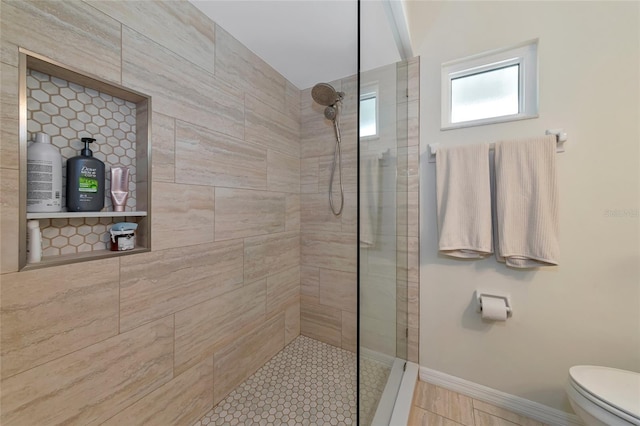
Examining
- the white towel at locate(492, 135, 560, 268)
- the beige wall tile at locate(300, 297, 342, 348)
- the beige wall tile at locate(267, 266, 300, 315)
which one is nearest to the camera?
the white towel at locate(492, 135, 560, 268)

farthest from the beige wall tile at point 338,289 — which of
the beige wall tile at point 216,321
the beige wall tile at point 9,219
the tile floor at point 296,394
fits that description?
the beige wall tile at point 9,219

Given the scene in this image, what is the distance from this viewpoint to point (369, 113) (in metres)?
0.87

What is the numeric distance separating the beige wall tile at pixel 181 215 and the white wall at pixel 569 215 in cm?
142

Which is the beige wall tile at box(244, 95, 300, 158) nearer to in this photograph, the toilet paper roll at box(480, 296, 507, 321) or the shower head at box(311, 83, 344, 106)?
the shower head at box(311, 83, 344, 106)

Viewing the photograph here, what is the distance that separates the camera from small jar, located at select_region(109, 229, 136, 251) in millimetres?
907

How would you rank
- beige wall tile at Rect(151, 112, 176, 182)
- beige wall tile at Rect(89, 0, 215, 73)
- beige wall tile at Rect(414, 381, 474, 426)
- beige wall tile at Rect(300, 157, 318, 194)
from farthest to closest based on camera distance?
1. beige wall tile at Rect(300, 157, 318, 194)
2. beige wall tile at Rect(414, 381, 474, 426)
3. beige wall tile at Rect(151, 112, 176, 182)
4. beige wall tile at Rect(89, 0, 215, 73)

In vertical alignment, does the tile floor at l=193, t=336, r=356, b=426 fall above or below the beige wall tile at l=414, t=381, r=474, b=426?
above

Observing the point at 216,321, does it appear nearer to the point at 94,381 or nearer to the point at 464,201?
the point at 94,381

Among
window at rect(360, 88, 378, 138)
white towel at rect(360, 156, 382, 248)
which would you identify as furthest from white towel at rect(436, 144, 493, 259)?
window at rect(360, 88, 378, 138)

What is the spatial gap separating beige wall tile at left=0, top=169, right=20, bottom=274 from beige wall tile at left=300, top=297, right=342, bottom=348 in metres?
1.59

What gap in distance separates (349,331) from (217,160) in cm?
150

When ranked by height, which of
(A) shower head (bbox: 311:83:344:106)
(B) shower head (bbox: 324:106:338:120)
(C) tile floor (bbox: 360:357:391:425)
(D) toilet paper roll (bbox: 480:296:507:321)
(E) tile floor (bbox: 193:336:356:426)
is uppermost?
(A) shower head (bbox: 311:83:344:106)

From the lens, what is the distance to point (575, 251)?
1.12 meters

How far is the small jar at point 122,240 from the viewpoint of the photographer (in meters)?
0.91
